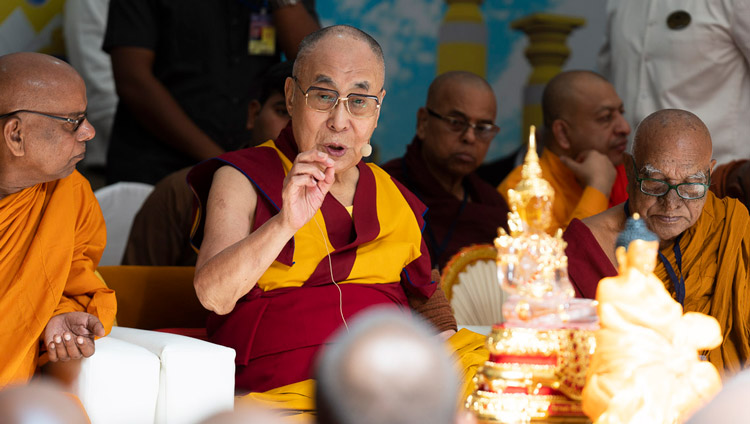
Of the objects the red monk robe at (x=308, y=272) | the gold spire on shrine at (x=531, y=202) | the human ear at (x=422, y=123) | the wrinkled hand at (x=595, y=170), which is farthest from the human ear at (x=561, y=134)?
the gold spire on shrine at (x=531, y=202)

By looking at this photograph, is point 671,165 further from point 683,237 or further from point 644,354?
point 644,354

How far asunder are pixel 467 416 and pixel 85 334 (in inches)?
48.0

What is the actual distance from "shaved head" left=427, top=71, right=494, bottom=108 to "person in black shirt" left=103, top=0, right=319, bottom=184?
0.63m

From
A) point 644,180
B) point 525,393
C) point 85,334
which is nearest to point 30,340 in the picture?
point 85,334

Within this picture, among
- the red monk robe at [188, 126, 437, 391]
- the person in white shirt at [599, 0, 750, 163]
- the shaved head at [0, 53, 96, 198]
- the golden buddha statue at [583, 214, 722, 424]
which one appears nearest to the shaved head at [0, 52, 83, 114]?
the shaved head at [0, 53, 96, 198]

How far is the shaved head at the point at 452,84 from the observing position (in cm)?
414

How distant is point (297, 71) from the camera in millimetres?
2402

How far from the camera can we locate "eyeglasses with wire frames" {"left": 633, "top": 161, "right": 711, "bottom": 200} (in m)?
2.55

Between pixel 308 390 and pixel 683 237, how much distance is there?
4.14ft

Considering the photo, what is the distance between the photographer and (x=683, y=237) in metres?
2.70

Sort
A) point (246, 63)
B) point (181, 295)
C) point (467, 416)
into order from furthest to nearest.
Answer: point (246, 63), point (181, 295), point (467, 416)

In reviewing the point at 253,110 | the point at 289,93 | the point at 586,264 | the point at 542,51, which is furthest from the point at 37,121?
the point at 542,51

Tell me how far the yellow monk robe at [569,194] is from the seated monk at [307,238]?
105cm

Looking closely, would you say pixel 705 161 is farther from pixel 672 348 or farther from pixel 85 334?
pixel 85 334
